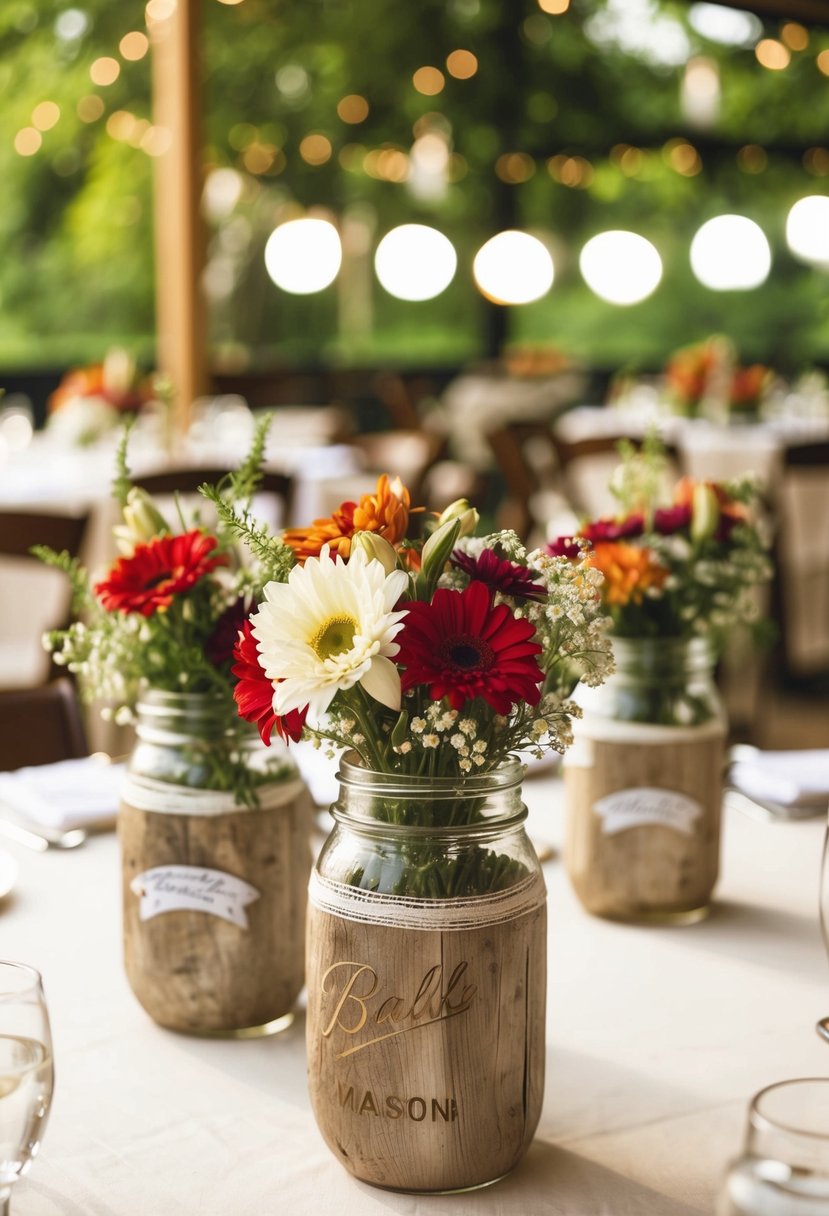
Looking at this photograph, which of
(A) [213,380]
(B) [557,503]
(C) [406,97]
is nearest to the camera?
(B) [557,503]

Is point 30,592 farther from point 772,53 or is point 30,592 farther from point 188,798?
point 772,53

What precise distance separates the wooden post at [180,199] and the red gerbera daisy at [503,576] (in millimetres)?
4444

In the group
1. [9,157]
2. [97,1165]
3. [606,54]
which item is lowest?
[97,1165]

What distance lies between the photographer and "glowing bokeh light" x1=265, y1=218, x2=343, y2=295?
7.95m

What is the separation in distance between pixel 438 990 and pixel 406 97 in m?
9.17

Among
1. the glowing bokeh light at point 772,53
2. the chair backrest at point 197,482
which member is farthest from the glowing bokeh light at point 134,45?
the chair backrest at point 197,482

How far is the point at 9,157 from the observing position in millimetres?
9625

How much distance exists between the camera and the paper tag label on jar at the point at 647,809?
124 cm

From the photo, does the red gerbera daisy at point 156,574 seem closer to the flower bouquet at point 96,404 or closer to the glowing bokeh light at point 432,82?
the flower bouquet at point 96,404

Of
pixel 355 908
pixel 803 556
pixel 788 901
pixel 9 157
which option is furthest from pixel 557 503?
pixel 9 157

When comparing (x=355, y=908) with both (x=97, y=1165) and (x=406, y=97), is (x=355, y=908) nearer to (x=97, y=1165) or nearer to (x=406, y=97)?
(x=97, y=1165)

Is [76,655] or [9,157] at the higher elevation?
[9,157]

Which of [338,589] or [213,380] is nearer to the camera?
[338,589]

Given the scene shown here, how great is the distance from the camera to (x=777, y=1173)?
55 cm
